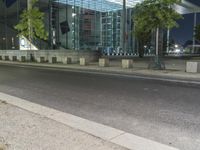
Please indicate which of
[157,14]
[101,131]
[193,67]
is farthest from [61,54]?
[101,131]

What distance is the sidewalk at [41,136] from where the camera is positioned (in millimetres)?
4012

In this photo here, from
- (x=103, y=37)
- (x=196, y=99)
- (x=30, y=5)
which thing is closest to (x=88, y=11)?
(x=103, y=37)

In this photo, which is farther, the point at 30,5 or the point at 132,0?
the point at 132,0

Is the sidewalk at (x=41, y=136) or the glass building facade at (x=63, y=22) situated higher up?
the glass building facade at (x=63, y=22)

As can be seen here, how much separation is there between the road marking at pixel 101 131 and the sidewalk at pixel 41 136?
0.61ft

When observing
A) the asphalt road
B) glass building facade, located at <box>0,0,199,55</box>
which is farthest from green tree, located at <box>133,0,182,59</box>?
glass building facade, located at <box>0,0,199,55</box>

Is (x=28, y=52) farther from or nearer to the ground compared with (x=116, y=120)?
farther from the ground

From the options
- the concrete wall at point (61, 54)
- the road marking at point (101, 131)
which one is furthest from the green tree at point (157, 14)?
the road marking at point (101, 131)

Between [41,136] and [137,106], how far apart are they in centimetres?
340

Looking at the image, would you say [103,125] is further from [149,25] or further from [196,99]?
[149,25]

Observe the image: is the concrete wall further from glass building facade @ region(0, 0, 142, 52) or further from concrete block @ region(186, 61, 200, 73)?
concrete block @ region(186, 61, 200, 73)

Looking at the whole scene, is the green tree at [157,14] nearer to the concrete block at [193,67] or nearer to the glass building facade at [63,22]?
the concrete block at [193,67]

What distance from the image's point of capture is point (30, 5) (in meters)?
29.5

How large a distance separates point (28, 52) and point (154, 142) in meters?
27.5
